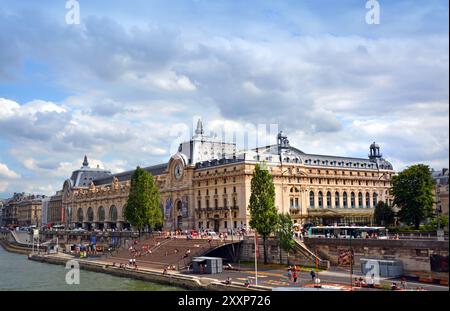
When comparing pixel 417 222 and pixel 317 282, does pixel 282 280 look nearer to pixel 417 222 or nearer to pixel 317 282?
pixel 317 282

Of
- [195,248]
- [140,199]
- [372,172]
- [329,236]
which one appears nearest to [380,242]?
[329,236]

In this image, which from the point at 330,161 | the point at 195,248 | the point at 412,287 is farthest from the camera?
the point at 330,161

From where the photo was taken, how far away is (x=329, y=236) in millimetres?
71250

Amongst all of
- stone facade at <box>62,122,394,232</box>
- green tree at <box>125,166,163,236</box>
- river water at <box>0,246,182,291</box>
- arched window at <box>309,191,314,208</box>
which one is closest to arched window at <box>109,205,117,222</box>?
stone facade at <box>62,122,394,232</box>

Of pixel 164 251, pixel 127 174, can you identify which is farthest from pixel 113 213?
pixel 164 251

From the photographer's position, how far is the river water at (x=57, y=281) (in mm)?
64562

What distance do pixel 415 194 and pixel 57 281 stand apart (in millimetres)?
54617

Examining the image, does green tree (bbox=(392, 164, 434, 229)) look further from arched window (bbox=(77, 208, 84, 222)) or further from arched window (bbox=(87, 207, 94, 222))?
arched window (bbox=(77, 208, 84, 222))

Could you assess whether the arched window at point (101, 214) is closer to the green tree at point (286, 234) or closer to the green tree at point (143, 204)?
the green tree at point (143, 204)

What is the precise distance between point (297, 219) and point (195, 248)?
37488mm

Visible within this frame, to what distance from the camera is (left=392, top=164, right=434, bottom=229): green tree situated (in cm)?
8188

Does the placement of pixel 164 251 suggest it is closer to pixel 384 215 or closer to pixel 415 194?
pixel 384 215

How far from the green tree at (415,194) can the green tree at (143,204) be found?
48392 millimetres
